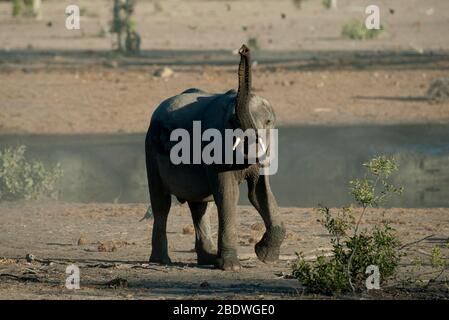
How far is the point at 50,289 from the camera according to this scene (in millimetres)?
10086

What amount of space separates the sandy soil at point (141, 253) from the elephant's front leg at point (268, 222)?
0.11m

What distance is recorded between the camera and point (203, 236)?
457 inches

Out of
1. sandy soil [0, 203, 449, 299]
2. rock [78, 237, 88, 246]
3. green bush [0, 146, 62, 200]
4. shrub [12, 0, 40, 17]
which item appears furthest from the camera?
shrub [12, 0, 40, 17]

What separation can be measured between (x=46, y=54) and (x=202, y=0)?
1835 cm

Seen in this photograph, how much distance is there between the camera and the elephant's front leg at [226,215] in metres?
10.9

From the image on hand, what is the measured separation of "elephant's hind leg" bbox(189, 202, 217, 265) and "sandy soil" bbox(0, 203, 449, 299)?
0.47ft

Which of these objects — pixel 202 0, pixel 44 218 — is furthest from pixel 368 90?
pixel 202 0

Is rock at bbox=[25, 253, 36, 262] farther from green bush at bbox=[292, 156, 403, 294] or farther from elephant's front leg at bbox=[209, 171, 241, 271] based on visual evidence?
green bush at bbox=[292, 156, 403, 294]

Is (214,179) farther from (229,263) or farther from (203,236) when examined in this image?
(203,236)

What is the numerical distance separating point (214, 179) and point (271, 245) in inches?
31.0

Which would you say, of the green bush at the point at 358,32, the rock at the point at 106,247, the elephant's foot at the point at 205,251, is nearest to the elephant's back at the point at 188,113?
the elephant's foot at the point at 205,251

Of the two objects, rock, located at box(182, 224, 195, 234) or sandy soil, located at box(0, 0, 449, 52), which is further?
sandy soil, located at box(0, 0, 449, 52)

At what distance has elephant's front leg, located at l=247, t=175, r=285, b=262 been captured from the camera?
11.2 metres

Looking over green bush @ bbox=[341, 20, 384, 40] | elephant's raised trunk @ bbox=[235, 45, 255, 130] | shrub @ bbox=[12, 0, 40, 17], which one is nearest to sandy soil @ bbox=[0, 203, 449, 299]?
elephant's raised trunk @ bbox=[235, 45, 255, 130]
